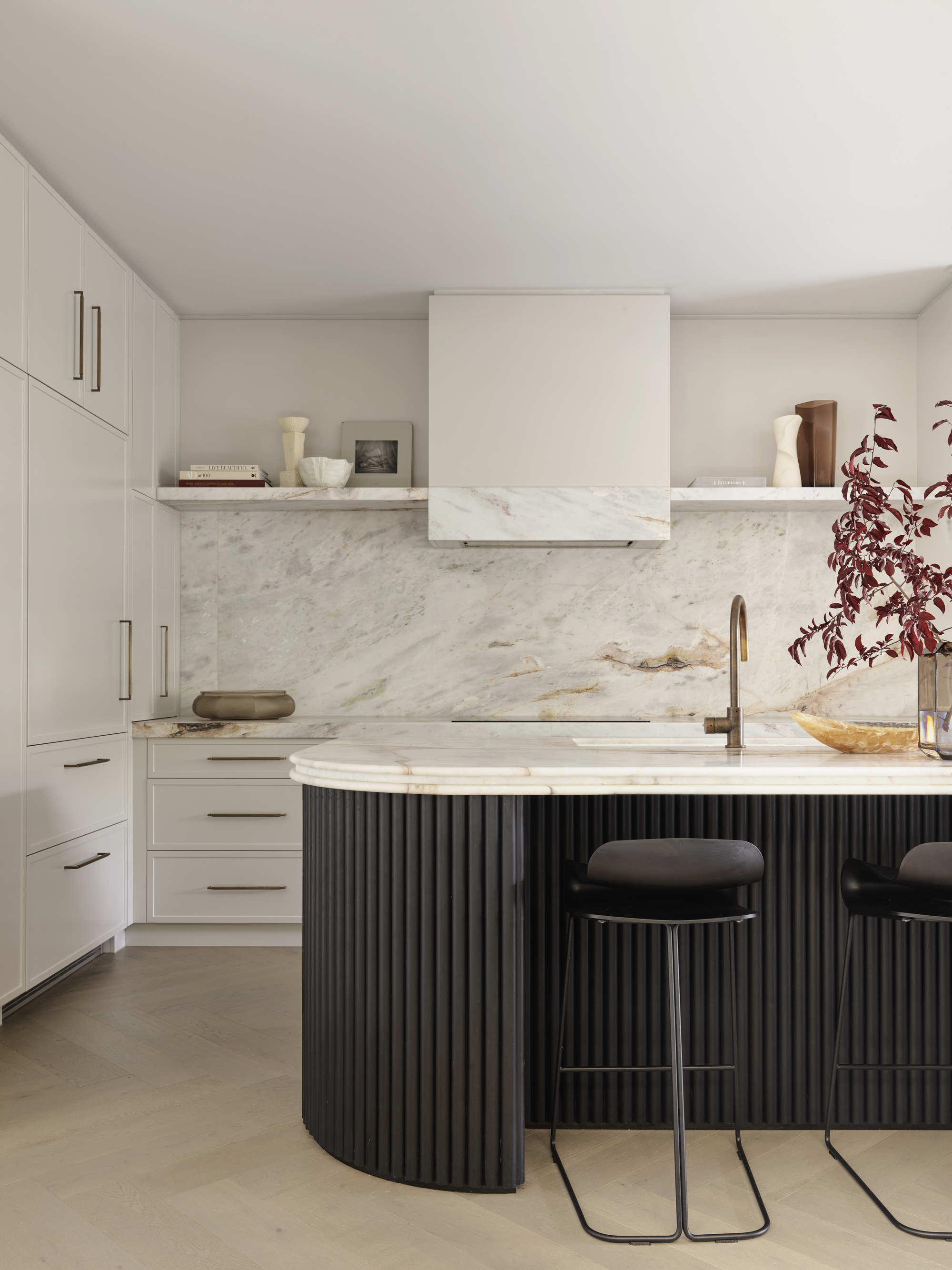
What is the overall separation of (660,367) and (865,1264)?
3.25 meters

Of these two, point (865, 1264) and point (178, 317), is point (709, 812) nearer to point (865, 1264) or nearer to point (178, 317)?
point (865, 1264)

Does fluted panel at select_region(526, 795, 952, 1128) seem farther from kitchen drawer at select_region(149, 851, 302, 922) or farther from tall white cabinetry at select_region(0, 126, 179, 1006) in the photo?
kitchen drawer at select_region(149, 851, 302, 922)

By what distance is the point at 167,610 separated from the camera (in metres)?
4.30

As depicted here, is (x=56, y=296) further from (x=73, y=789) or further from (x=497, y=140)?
(x=73, y=789)

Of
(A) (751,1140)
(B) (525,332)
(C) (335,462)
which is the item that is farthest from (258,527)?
(A) (751,1140)

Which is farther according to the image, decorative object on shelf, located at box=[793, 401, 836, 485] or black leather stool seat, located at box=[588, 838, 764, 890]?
decorative object on shelf, located at box=[793, 401, 836, 485]

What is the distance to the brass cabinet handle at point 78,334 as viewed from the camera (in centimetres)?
333

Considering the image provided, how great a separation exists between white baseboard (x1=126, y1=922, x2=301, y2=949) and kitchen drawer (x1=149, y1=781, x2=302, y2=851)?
0.32 metres

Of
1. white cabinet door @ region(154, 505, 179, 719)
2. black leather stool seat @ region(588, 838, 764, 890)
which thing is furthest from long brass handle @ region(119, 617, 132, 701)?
black leather stool seat @ region(588, 838, 764, 890)

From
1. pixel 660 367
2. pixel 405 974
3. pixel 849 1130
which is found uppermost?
pixel 660 367

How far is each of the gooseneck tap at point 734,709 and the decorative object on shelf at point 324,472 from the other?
2.22 metres

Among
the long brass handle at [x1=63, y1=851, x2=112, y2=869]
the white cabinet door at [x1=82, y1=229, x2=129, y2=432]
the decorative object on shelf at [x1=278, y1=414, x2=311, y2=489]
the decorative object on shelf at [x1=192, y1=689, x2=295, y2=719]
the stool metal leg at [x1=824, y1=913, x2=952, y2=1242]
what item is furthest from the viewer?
the decorative object on shelf at [x1=278, y1=414, x2=311, y2=489]

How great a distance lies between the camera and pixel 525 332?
160 inches

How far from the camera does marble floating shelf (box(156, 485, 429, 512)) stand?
410cm
